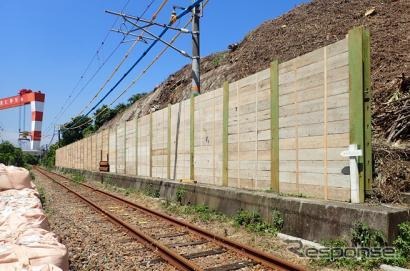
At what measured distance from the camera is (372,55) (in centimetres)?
1600

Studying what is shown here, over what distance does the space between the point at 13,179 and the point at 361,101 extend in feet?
33.1

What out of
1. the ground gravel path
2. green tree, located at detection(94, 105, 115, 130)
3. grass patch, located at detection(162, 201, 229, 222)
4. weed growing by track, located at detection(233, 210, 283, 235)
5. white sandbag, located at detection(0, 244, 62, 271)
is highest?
green tree, located at detection(94, 105, 115, 130)

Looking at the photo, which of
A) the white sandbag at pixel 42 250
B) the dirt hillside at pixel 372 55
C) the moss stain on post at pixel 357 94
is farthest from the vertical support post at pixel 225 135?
the white sandbag at pixel 42 250

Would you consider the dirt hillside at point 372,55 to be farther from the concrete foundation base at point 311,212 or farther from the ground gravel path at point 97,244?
the ground gravel path at point 97,244

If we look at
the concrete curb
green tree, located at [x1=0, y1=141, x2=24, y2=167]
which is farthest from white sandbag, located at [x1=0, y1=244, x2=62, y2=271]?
green tree, located at [x1=0, y1=141, x2=24, y2=167]

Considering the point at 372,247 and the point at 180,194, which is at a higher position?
the point at 180,194

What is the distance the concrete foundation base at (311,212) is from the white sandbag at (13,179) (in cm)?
530

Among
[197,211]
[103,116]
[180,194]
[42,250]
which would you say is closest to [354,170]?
[42,250]

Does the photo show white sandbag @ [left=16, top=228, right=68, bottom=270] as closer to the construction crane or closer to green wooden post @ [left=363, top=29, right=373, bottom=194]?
green wooden post @ [left=363, top=29, right=373, bottom=194]

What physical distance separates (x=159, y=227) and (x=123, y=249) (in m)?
2.38

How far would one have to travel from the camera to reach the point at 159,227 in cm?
1099

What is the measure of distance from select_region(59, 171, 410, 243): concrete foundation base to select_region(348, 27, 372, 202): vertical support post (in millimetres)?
717

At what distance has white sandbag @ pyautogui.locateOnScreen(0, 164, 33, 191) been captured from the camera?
13.1 meters

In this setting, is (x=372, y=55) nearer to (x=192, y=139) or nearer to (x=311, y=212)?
(x=192, y=139)
